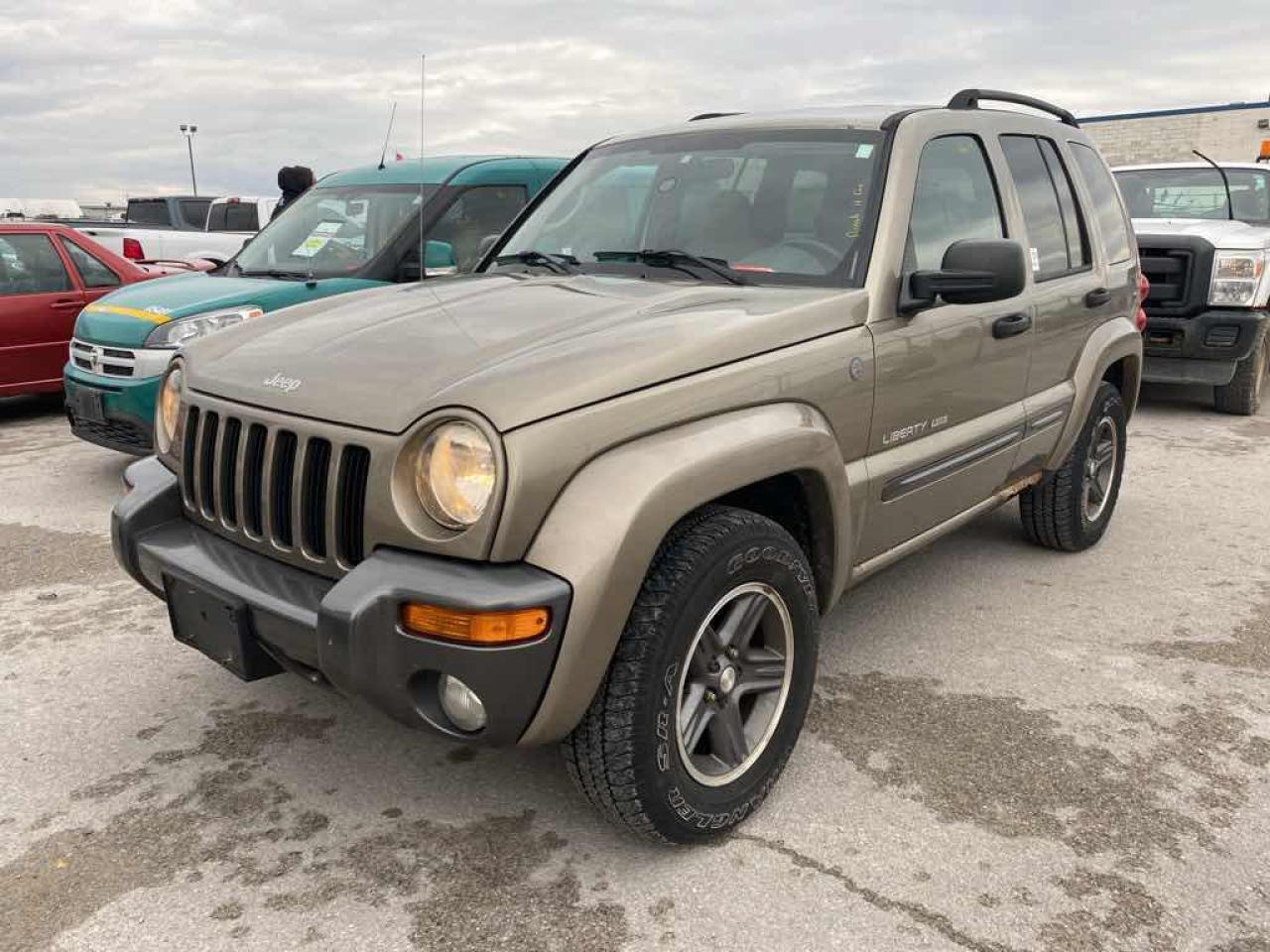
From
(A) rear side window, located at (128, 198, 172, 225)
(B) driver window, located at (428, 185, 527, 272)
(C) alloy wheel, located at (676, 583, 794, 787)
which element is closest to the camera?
(C) alloy wheel, located at (676, 583, 794, 787)

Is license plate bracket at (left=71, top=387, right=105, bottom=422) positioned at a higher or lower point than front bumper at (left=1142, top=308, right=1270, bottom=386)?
higher

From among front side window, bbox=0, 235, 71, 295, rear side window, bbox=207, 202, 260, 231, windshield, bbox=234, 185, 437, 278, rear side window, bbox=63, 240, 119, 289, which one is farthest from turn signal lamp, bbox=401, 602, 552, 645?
rear side window, bbox=207, 202, 260, 231

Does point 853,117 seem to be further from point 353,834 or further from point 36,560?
point 36,560

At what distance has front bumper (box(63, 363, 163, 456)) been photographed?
5.45m

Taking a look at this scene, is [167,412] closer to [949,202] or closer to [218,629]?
[218,629]

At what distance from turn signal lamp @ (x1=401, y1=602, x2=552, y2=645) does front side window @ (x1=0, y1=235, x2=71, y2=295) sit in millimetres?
6865

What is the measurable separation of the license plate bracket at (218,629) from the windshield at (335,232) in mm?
3736

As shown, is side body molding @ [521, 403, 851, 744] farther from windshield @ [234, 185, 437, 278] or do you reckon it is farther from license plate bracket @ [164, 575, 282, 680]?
windshield @ [234, 185, 437, 278]

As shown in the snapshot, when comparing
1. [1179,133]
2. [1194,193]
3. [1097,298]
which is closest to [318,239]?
[1097,298]

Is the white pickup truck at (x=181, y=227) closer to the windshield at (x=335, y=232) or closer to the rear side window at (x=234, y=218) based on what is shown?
the rear side window at (x=234, y=218)

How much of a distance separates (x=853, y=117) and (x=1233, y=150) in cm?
2779

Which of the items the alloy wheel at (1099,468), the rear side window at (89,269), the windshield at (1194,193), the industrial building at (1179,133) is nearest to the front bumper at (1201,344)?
the windshield at (1194,193)

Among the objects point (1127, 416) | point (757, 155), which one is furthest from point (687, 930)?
point (1127, 416)

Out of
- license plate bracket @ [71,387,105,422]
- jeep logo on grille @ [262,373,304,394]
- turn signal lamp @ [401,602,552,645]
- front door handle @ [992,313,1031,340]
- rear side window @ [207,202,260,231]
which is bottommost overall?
license plate bracket @ [71,387,105,422]
